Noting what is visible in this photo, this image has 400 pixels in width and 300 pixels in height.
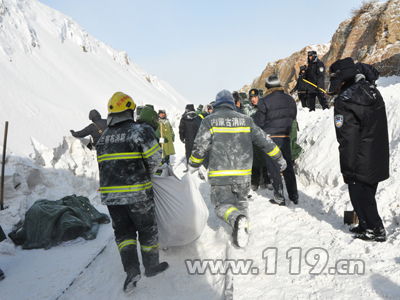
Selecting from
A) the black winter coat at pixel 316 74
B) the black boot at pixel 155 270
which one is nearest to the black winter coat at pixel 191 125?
the black winter coat at pixel 316 74

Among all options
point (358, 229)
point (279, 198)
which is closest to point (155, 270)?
point (358, 229)

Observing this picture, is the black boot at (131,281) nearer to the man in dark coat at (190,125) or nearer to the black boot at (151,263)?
the black boot at (151,263)

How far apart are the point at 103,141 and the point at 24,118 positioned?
7882 millimetres

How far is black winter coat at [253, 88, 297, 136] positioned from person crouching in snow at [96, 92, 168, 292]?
7.45 feet

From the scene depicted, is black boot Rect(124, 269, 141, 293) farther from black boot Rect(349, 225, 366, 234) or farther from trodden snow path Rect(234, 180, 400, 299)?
black boot Rect(349, 225, 366, 234)

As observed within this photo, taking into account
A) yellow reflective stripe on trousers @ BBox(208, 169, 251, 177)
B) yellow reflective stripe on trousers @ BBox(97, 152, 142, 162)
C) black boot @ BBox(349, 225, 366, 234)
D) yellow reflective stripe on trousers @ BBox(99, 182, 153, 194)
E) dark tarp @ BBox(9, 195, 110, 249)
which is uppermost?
yellow reflective stripe on trousers @ BBox(97, 152, 142, 162)

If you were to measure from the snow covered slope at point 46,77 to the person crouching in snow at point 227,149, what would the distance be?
6.13 meters

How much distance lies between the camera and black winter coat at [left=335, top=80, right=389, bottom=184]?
288cm

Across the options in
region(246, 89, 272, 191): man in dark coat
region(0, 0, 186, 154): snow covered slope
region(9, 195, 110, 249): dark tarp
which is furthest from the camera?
region(0, 0, 186, 154): snow covered slope

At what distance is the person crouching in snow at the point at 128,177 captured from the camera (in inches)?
116

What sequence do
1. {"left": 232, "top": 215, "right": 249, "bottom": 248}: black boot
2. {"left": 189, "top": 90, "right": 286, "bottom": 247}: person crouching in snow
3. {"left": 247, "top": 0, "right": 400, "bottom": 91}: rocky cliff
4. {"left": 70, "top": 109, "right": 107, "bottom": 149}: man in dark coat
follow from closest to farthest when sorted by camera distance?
{"left": 232, "top": 215, "right": 249, "bottom": 248}: black boot → {"left": 189, "top": 90, "right": 286, "bottom": 247}: person crouching in snow → {"left": 70, "top": 109, "right": 107, "bottom": 149}: man in dark coat → {"left": 247, "top": 0, "right": 400, "bottom": 91}: rocky cliff

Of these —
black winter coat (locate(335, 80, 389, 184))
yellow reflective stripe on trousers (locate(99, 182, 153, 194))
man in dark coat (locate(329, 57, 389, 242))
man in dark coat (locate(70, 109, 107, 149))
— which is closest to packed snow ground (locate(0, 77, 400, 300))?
man in dark coat (locate(329, 57, 389, 242))

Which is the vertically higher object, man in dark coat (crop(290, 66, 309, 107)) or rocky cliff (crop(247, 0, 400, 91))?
rocky cliff (crop(247, 0, 400, 91))
